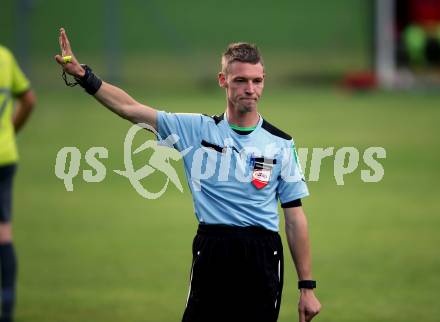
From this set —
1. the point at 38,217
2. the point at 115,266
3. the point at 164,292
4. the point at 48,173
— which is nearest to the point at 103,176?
the point at 48,173

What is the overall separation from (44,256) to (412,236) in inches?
175

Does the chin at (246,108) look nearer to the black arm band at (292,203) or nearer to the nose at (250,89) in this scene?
the nose at (250,89)

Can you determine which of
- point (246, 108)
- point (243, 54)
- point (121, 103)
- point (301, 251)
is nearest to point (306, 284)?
point (301, 251)

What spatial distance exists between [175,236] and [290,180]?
6.99 metres

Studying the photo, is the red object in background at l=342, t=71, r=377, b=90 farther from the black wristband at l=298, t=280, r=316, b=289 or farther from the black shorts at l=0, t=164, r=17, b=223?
the black wristband at l=298, t=280, r=316, b=289

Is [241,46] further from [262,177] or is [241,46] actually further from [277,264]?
[277,264]

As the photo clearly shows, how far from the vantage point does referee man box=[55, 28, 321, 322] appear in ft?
20.0

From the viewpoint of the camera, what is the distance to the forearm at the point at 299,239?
6.15 meters

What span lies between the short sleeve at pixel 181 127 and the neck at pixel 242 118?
20cm

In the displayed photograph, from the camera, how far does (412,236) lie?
12727mm

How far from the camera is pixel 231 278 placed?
6.11 meters

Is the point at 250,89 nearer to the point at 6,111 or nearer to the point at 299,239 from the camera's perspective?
the point at 299,239

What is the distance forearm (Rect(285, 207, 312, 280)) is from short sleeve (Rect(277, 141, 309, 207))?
8cm

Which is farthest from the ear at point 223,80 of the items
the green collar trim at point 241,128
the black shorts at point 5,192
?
the black shorts at point 5,192
